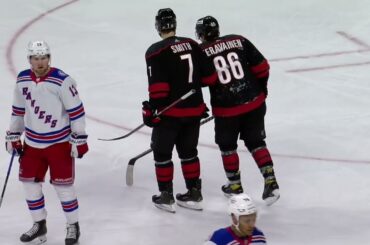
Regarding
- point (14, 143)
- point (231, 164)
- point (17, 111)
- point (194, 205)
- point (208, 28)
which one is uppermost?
point (208, 28)

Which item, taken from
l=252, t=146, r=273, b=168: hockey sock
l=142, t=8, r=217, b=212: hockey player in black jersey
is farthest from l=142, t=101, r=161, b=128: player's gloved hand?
l=252, t=146, r=273, b=168: hockey sock

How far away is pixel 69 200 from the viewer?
14.8 feet

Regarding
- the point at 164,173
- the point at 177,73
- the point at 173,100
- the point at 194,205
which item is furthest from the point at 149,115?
the point at 194,205

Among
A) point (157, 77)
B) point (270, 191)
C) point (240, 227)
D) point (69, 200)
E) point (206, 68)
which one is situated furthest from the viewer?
point (270, 191)

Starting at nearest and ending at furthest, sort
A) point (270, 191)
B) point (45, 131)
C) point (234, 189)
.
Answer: point (45, 131)
point (270, 191)
point (234, 189)

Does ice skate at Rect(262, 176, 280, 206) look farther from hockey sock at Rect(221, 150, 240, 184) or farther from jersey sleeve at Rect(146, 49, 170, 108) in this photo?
jersey sleeve at Rect(146, 49, 170, 108)

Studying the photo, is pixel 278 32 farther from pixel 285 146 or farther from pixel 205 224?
pixel 205 224

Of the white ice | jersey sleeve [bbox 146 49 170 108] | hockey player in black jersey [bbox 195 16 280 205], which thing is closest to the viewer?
jersey sleeve [bbox 146 49 170 108]

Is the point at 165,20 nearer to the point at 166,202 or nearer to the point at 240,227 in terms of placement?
the point at 166,202

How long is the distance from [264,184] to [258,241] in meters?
2.03

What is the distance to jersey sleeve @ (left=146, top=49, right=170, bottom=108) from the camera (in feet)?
15.6

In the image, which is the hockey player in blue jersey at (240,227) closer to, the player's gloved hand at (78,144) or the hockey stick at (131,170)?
the player's gloved hand at (78,144)

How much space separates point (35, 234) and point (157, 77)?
108 cm

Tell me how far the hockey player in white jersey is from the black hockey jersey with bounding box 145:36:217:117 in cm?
55
